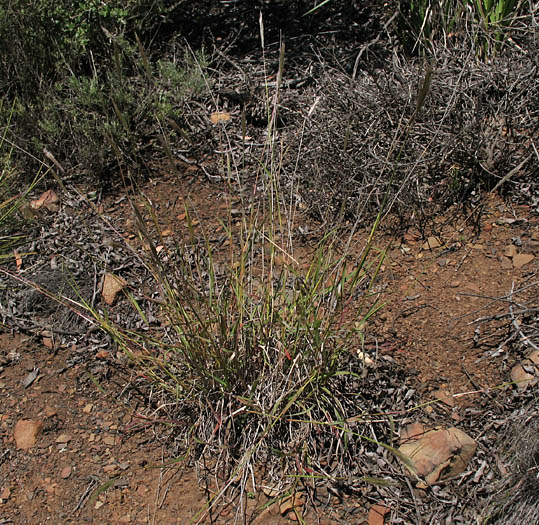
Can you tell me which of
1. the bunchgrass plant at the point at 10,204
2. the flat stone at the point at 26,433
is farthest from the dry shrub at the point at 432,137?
the flat stone at the point at 26,433

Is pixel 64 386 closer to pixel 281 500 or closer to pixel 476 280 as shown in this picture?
pixel 281 500

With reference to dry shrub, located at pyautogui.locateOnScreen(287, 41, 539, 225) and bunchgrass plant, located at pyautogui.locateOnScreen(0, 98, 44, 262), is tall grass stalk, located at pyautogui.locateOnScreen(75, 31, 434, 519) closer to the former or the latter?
dry shrub, located at pyautogui.locateOnScreen(287, 41, 539, 225)

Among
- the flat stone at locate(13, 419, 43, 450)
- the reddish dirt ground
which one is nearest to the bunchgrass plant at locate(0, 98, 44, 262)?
the reddish dirt ground

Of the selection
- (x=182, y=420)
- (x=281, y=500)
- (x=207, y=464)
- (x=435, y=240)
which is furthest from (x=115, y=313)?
(x=435, y=240)

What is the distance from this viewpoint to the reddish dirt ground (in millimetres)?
2123

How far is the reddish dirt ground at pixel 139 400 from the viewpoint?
6.97ft

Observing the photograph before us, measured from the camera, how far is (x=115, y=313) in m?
2.73

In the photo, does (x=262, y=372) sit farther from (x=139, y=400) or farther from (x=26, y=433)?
(x=26, y=433)

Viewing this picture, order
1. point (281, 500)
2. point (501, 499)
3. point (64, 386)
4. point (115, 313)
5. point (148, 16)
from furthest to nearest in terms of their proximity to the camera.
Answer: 1. point (148, 16)
2. point (115, 313)
3. point (64, 386)
4. point (281, 500)
5. point (501, 499)

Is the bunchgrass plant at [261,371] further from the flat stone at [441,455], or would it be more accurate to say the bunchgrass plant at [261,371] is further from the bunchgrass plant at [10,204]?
the bunchgrass plant at [10,204]

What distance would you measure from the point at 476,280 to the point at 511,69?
108cm

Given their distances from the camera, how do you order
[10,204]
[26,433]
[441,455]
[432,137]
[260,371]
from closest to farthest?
[441,455]
[260,371]
[26,433]
[432,137]
[10,204]

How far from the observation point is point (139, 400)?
241 centimetres

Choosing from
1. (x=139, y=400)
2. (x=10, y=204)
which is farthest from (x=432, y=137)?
(x=10, y=204)
